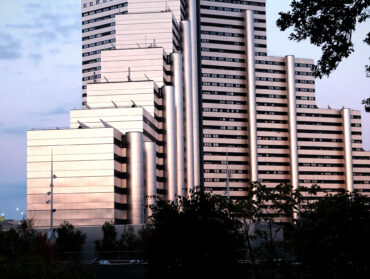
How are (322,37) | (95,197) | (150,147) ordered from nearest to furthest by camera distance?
1. (322,37)
2. (95,197)
3. (150,147)

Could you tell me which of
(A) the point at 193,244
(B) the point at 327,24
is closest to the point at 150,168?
(A) the point at 193,244

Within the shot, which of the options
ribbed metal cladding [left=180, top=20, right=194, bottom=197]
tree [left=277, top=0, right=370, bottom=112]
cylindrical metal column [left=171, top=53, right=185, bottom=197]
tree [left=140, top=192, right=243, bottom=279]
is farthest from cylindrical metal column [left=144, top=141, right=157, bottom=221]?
tree [left=277, top=0, right=370, bottom=112]

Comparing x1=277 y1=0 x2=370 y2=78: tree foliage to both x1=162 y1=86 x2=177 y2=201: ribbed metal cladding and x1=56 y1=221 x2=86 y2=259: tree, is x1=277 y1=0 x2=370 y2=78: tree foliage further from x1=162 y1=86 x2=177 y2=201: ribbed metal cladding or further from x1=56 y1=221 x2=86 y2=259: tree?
x1=162 y1=86 x2=177 y2=201: ribbed metal cladding

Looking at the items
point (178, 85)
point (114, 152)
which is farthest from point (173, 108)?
point (114, 152)

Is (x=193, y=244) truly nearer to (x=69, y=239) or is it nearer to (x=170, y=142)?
(x=69, y=239)

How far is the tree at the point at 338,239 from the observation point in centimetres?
2355

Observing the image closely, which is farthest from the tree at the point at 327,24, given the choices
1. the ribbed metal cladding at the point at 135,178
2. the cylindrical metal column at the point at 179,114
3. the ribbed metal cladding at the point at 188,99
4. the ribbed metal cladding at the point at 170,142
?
the ribbed metal cladding at the point at 188,99

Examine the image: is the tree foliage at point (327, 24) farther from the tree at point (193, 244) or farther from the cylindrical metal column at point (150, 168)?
the cylindrical metal column at point (150, 168)

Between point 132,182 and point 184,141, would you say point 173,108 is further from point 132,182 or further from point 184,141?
point 132,182

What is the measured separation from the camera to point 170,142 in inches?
6501

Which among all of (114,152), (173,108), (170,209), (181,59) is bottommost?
(170,209)

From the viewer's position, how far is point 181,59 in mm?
181625

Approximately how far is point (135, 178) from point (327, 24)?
12117cm

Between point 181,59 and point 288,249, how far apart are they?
156 m
